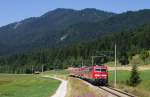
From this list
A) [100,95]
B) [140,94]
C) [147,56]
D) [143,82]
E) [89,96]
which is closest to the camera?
[89,96]

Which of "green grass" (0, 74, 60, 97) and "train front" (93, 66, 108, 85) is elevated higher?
"train front" (93, 66, 108, 85)

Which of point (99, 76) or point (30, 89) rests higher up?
point (99, 76)

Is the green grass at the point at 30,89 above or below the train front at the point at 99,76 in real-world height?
below

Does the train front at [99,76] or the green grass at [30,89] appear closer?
the green grass at [30,89]

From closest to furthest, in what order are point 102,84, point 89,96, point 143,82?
point 89,96 → point 102,84 → point 143,82

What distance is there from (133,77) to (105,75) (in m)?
20.3

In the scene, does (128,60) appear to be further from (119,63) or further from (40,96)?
(40,96)

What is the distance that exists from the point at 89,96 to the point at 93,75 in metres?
35.6

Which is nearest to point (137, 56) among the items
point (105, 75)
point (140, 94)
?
point (105, 75)

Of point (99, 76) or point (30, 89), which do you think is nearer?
point (30, 89)

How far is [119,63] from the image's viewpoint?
187375 millimetres

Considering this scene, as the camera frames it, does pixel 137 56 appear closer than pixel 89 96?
No

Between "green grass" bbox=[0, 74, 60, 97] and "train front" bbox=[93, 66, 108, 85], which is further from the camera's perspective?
"train front" bbox=[93, 66, 108, 85]

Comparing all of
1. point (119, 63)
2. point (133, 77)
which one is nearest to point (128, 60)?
point (119, 63)
